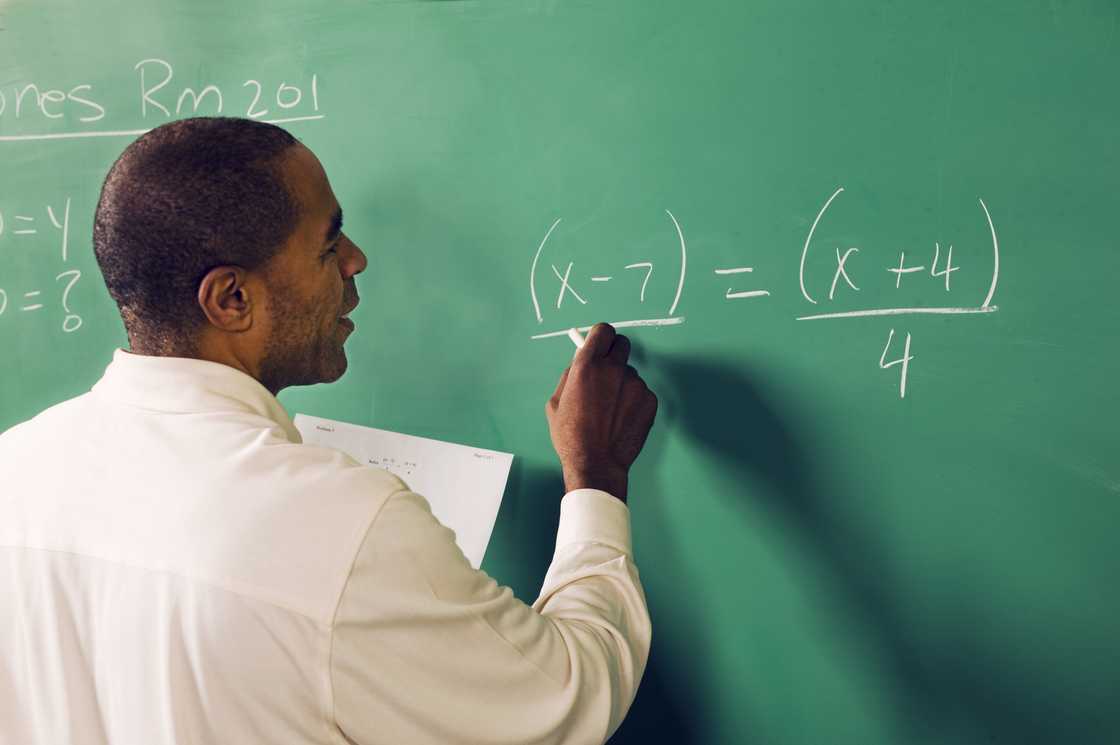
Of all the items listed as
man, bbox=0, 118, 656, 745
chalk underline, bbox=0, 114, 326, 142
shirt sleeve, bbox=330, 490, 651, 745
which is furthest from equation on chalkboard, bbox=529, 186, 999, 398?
chalk underline, bbox=0, 114, 326, 142

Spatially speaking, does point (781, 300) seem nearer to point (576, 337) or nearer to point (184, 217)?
point (576, 337)

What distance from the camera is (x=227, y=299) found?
0.95 metres

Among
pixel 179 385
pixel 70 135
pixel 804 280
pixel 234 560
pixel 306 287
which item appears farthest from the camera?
pixel 70 135

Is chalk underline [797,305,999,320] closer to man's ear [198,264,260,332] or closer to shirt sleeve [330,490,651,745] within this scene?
shirt sleeve [330,490,651,745]

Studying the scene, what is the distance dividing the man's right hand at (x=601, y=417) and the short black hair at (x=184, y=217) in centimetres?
39

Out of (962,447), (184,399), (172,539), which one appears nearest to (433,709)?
(172,539)

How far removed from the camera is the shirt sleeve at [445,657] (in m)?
0.80

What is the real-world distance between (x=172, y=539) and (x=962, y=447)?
0.83 meters

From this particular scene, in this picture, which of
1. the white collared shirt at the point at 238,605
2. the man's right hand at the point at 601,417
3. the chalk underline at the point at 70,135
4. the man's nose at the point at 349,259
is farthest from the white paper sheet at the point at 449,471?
the chalk underline at the point at 70,135

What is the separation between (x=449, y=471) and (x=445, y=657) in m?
0.51

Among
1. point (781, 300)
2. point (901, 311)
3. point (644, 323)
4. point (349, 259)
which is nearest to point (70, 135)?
point (349, 259)

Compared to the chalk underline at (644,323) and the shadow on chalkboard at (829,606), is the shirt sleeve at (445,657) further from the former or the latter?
the chalk underline at (644,323)

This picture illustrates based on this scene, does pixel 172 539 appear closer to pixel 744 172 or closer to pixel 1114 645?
pixel 744 172

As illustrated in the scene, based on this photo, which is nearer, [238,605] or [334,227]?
[238,605]
